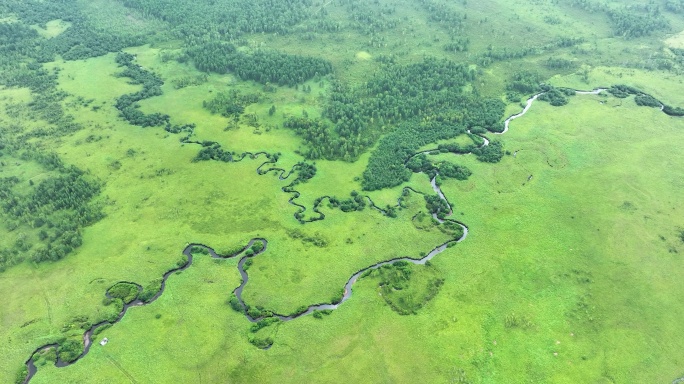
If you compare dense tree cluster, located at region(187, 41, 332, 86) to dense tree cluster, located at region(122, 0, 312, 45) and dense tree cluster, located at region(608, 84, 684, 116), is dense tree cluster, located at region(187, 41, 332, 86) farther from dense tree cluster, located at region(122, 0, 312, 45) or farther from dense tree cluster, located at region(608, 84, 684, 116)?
dense tree cluster, located at region(608, 84, 684, 116)

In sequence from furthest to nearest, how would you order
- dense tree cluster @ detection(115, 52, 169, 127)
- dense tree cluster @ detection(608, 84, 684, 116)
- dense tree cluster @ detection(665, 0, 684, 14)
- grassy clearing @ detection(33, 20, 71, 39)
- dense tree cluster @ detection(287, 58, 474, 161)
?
dense tree cluster @ detection(665, 0, 684, 14) < grassy clearing @ detection(33, 20, 71, 39) < dense tree cluster @ detection(608, 84, 684, 116) < dense tree cluster @ detection(115, 52, 169, 127) < dense tree cluster @ detection(287, 58, 474, 161)

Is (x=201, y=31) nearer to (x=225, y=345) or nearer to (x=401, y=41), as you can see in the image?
(x=401, y=41)

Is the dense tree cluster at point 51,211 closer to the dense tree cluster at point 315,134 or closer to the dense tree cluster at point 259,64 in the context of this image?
the dense tree cluster at point 315,134

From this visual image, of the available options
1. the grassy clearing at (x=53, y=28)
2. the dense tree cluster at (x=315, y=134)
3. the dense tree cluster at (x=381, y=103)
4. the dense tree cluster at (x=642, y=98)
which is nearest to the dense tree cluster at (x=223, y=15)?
the grassy clearing at (x=53, y=28)

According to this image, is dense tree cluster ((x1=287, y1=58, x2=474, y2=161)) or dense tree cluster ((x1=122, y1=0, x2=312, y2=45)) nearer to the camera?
dense tree cluster ((x1=287, y1=58, x2=474, y2=161))

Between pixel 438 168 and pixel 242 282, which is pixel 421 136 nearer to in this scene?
pixel 438 168

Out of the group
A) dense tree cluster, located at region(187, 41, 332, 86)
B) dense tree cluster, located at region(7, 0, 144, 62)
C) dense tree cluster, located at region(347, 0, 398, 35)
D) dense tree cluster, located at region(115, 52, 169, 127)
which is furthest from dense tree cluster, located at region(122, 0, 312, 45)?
dense tree cluster, located at region(115, 52, 169, 127)

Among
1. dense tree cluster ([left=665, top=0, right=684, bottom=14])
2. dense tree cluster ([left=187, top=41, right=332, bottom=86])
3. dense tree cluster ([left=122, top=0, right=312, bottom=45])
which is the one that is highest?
dense tree cluster ([left=665, top=0, right=684, bottom=14])
